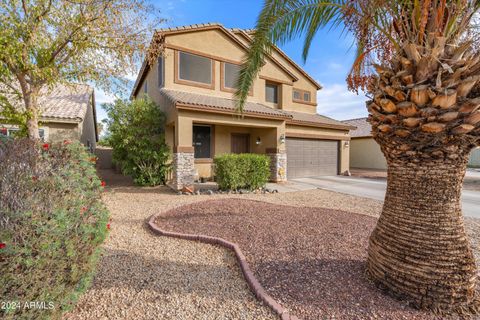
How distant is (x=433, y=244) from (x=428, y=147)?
3.68 feet

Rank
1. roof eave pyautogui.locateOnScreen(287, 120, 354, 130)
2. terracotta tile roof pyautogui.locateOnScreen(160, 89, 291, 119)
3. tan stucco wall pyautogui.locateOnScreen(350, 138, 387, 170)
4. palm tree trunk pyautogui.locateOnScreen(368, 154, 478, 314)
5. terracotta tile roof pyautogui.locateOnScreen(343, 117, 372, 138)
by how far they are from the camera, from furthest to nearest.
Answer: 1. terracotta tile roof pyautogui.locateOnScreen(343, 117, 372, 138)
2. tan stucco wall pyautogui.locateOnScreen(350, 138, 387, 170)
3. roof eave pyautogui.locateOnScreen(287, 120, 354, 130)
4. terracotta tile roof pyautogui.locateOnScreen(160, 89, 291, 119)
5. palm tree trunk pyautogui.locateOnScreen(368, 154, 478, 314)

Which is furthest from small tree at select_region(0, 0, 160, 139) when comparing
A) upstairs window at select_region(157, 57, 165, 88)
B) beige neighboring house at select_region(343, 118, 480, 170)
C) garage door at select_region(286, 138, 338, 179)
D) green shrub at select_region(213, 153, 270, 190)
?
beige neighboring house at select_region(343, 118, 480, 170)

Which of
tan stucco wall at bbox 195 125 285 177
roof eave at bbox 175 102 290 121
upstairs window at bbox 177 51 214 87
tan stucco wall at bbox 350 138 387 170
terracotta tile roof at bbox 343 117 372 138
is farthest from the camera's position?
terracotta tile roof at bbox 343 117 372 138

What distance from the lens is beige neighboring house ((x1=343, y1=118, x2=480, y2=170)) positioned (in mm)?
20375

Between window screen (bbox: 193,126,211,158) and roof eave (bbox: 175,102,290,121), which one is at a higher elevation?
roof eave (bbox: 175,102,290,121)

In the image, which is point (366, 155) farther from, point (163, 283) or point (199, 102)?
point (163, 283)

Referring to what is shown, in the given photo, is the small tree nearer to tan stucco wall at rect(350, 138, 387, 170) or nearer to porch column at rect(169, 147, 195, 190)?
porch column at rect(169, 147, 195, 190)

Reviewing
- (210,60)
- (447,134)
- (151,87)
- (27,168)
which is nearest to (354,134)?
(210,60)

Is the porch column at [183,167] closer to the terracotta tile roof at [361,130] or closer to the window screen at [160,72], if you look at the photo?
the window screen at [160,72]

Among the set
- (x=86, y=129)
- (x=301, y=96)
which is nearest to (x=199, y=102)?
(x=301, y=96)

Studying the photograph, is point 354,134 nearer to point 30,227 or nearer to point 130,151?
point 130,151

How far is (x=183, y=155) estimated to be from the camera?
9.44m

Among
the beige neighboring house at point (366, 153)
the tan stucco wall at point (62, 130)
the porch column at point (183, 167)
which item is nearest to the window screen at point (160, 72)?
the porch column at point (183, 167)

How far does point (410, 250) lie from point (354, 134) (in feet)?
73.8
